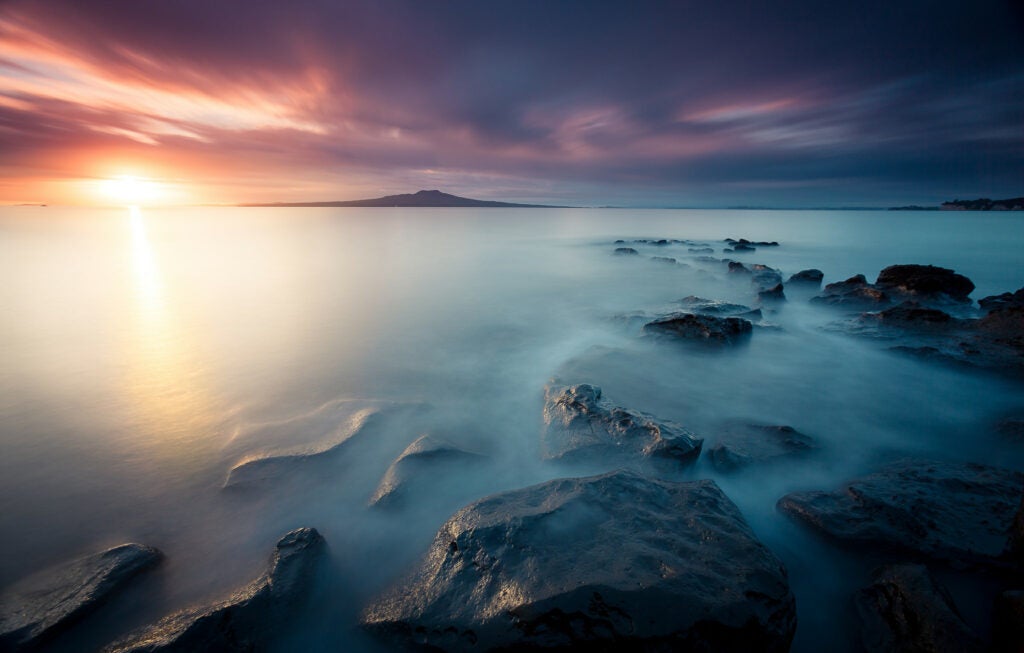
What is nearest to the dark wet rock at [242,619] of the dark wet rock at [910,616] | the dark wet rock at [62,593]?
the dark wet rock at [62,593]

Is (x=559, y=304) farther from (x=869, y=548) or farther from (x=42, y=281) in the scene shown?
(x=42, y=281)

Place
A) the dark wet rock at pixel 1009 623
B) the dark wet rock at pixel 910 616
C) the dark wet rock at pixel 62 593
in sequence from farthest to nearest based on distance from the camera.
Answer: the dark wet rock at pixel 62 593, the dark wet rock at pixel 910 616, the dark wet rock at pixel 1009 623

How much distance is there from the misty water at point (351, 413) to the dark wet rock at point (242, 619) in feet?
0.52

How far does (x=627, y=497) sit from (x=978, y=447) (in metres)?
4.67

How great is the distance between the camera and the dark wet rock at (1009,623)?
2.08m

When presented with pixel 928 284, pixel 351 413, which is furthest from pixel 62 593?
pixel 928 284

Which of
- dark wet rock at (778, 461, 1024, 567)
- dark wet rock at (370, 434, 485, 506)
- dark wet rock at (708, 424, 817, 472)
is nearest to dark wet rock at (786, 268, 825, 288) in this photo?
dark wet rock at (708, 424, 817, 472)

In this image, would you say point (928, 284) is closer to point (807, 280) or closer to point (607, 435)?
point (807, 280)

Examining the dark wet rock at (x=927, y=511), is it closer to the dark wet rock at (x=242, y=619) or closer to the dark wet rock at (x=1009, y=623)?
the dark wet rock at (x=1009, y=623)

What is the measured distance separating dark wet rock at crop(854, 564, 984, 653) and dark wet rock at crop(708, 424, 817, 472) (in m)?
1.43

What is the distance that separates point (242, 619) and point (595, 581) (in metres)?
2.15

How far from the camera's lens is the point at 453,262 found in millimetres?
20859

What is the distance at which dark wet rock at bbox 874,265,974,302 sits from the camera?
11.3 meters

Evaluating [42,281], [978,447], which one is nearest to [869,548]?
[978,447]
